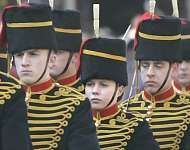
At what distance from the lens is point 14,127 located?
296 inches

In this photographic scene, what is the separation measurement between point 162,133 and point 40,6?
1707mm

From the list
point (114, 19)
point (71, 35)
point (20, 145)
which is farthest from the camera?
point (114, 19)

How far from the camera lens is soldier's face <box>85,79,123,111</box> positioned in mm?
8766

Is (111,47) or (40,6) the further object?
(111,47)

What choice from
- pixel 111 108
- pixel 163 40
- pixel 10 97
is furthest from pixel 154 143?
pixel 10 97

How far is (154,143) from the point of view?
29.5 feet

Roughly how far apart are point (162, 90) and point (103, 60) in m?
0.77

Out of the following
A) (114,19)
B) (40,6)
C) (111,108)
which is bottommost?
(114,19)

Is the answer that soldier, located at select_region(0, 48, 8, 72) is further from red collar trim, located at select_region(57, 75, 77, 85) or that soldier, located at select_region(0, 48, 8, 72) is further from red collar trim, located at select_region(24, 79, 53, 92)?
red collar trim, located at select_region(57, 75, 77, 85)

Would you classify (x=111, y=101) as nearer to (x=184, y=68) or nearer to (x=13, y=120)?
(x=13, y=120)

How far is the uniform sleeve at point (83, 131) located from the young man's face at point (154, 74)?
3.32ft

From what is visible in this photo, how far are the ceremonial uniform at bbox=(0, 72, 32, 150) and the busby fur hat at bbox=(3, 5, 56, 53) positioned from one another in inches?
27.1

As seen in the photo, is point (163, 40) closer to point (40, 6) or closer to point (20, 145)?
point (40, 6)

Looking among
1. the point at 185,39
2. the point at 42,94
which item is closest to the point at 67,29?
the point at 185,39
